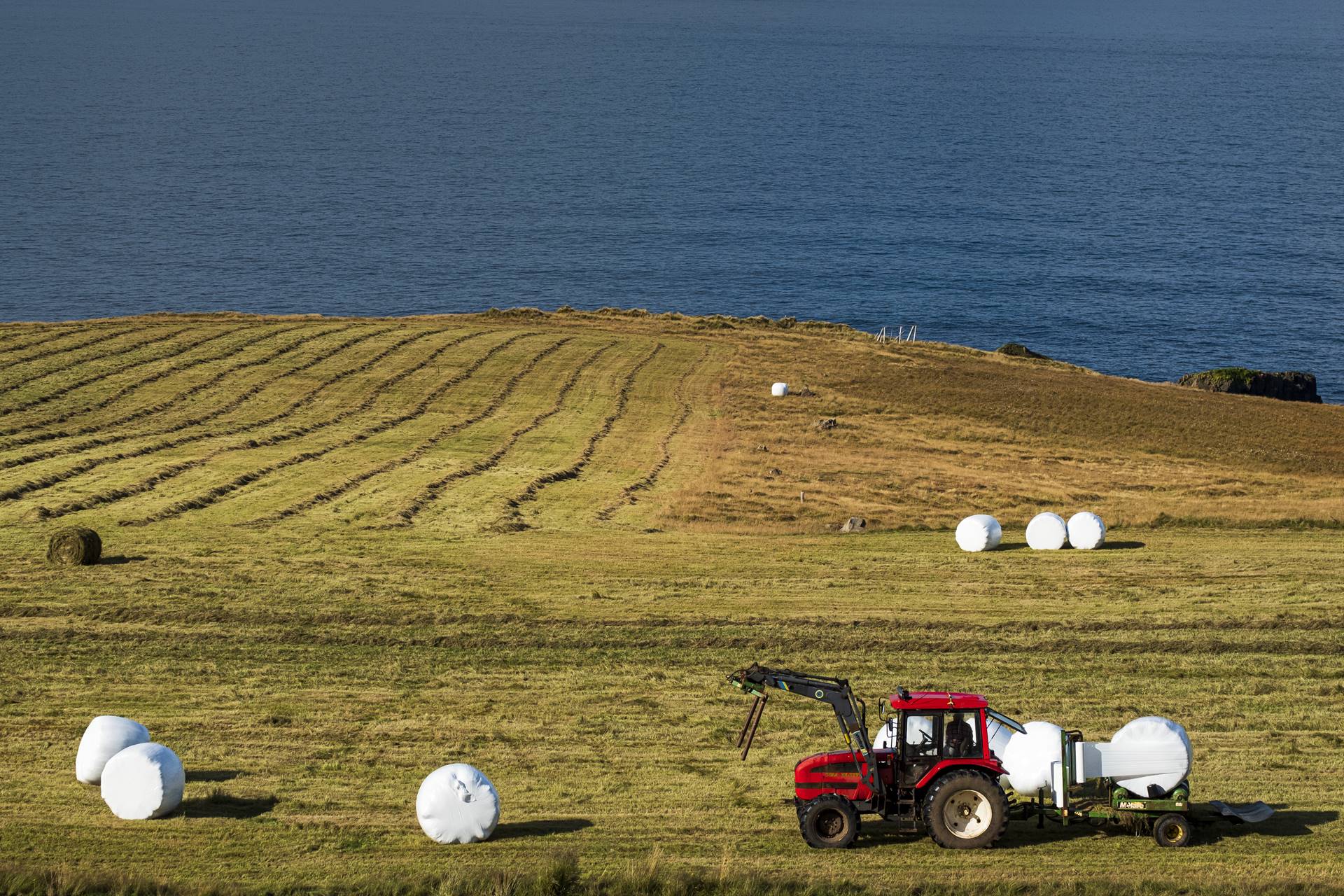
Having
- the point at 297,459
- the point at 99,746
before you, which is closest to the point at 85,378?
the point at 297,459

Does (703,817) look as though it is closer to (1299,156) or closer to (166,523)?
(166,523)

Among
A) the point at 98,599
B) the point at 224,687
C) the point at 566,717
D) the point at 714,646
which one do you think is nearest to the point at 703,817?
the point at 566,717

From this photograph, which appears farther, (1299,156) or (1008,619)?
(1299,156)

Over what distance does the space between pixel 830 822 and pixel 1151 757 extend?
422cm

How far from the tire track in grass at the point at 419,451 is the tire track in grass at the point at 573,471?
16.4 feet

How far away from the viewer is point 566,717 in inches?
934

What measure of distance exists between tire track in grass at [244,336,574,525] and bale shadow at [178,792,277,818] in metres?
20.1

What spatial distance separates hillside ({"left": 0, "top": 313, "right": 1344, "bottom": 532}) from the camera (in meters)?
41.7

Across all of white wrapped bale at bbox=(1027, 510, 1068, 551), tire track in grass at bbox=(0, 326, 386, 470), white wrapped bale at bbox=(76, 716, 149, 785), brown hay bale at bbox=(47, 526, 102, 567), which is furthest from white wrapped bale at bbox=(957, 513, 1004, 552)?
tire track in grass at bbox=(0, 326, 386, 470)

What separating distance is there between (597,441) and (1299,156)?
16203 cm

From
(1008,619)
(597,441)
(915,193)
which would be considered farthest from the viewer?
(915,193)

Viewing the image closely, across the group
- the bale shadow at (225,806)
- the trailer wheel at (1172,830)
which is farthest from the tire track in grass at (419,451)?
the trailer wheel at (1172,830)

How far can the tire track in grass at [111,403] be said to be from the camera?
48.8 metres

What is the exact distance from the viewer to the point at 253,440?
164 ft
